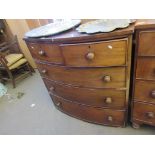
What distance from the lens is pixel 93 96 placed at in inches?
49.0

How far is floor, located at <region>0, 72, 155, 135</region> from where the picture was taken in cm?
146

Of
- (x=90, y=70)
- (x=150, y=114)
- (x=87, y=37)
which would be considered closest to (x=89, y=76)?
(x=90, y=70)

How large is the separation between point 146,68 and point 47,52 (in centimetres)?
73

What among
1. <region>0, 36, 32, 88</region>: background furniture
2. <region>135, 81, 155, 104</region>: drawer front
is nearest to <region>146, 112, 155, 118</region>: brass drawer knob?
<region>135, 81, 155, 104</region>: drawer front

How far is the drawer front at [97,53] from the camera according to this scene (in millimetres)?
905

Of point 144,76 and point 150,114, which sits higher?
point 144,76

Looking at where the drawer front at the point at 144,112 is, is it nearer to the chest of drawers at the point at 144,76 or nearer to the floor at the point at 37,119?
the chest of drawers at the point at 144,76

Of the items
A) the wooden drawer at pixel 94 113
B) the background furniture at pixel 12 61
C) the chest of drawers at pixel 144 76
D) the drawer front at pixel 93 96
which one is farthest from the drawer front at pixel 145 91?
the background furniture at pixel 12 61

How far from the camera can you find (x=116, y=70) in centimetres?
102

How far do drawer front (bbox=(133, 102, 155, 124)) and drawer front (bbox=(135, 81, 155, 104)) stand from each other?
0.06m

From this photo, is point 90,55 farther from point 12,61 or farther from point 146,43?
point 12,61
